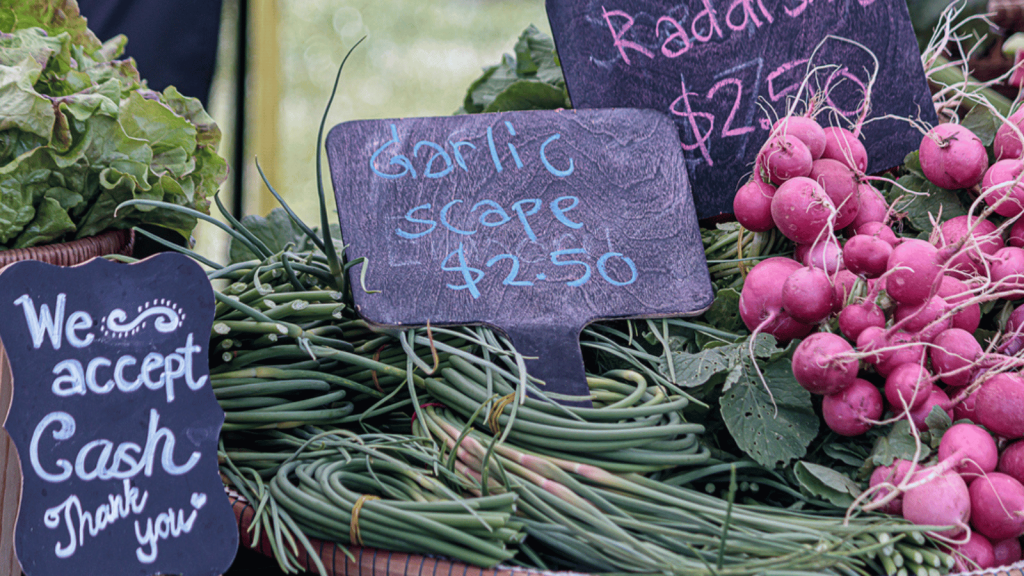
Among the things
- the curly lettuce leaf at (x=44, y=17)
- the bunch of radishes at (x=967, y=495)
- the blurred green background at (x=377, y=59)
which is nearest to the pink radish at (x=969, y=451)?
the bunch of radishes at (x=967, y=495)

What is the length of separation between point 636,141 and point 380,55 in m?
3.21

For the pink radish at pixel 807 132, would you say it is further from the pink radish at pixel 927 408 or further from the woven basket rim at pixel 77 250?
the woven basket rim at pixel 77 250

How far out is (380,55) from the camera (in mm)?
3906

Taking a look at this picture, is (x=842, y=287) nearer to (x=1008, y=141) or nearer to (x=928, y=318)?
(x=928, y=318)

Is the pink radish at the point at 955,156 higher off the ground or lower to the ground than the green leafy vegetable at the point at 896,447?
higher

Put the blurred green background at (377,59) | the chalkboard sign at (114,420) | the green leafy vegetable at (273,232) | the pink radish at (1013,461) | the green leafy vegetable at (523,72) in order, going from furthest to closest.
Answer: the blurred green background at (377,59) < the green leafy vegetable at (523,72) < the green leafy vegetable at (273,232) < the pink radish at (1013,461) < the chalkboard sign at (114,420)

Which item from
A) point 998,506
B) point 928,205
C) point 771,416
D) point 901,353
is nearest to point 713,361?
point 771,416

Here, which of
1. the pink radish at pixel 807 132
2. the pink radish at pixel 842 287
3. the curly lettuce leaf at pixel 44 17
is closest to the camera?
the pink radish at pixel 842 287

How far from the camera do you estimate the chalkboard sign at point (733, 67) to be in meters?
1.08

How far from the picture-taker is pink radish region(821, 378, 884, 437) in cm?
75

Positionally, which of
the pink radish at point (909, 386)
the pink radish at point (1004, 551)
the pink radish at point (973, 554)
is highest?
the pink radish at point (909, 386)

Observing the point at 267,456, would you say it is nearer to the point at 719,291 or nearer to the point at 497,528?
the point at 497,528

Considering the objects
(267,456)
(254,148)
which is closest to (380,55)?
(254,148)

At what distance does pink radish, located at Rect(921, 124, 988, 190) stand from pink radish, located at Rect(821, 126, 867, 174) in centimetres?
9
